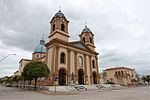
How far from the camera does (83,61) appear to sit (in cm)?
3070

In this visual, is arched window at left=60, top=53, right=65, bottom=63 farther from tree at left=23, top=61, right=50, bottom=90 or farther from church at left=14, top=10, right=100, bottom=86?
tree at left=23, top=61, right=50, bottom=90

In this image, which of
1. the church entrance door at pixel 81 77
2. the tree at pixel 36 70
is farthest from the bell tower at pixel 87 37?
the tree at pixel 36 70

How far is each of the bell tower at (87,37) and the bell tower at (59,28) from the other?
31.2 ft

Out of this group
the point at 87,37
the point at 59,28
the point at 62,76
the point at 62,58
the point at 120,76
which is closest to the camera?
the point at 62,76

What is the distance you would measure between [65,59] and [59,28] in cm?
864

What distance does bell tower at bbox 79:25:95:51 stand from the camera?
3635 centimetres

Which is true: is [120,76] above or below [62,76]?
below

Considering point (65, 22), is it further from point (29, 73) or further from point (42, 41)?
point (42, 41)

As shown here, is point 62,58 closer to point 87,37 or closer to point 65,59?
point 65,59

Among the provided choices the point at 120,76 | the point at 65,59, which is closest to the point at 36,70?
the point at 65,59

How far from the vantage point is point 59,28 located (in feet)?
90.8

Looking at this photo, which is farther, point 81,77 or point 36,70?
point 81,77

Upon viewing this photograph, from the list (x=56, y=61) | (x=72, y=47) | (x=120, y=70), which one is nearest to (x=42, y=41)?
(x=72, y=47)

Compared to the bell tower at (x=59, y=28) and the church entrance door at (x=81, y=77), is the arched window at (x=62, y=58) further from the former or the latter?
the church entrance door at (x=81, y=77)
